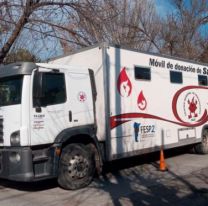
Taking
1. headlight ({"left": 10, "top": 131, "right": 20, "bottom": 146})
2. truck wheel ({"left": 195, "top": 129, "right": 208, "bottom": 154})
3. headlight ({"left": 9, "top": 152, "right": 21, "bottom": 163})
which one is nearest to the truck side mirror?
headlight ({"left": 10, "top": 131, "right": 20, "bottom": 146})

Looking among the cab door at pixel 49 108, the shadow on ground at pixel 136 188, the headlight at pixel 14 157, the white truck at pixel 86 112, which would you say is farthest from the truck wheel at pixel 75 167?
the headlight at pixel 14 157

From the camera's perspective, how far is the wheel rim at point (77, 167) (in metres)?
8.73

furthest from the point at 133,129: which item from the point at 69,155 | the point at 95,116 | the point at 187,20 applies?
the point at 187,20

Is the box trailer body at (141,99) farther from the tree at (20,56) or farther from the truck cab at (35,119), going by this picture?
the tree at (20,56)

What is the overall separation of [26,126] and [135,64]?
375 cm

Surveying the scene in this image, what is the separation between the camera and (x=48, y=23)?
13211mm

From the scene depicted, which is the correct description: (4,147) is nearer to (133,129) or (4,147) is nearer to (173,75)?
(133,129)

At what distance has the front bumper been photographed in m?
7.86

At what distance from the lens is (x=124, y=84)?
10055mm

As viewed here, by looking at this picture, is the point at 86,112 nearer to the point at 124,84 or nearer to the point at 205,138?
the point at 124,84

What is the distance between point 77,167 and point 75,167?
58 millimetres

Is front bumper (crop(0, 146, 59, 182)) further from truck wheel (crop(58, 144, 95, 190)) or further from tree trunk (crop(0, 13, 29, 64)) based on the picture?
tree trunk (crop(0, 13, 29, 64))

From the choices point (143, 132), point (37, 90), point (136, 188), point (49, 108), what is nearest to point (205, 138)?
point (143, 132)

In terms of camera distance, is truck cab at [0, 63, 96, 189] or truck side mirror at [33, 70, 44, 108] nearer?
truck cab at [0, 63, 96, 189]
